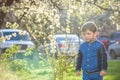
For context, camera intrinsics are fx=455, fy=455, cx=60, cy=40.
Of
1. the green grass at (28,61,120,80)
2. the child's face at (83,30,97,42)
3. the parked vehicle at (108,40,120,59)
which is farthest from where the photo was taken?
the parked vehicle at (108,40,120,59)

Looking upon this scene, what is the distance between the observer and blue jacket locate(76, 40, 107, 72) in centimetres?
683

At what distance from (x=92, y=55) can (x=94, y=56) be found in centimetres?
4

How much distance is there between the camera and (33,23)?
1327 centimetres

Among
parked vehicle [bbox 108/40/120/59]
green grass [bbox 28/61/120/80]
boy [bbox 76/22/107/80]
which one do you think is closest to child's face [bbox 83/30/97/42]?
boy [bbox 76/22/107/80]

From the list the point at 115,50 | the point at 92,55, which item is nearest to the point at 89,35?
the point at 92,55

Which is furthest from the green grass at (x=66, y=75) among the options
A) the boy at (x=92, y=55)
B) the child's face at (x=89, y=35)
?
the child's face at (x=89, y=35)

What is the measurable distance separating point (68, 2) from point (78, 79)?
2.44 m

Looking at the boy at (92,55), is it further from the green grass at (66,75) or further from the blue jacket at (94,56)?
the green grass at (66,75)

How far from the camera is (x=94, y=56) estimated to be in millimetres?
6883

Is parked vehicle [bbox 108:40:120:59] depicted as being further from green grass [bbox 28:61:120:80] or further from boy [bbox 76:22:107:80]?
boy [bbox 76:22:107:80]

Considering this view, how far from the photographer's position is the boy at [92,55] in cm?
679

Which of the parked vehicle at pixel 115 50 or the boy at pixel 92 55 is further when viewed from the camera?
the parked vehicle at pixel 115 50

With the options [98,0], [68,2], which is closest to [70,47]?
[68,2]

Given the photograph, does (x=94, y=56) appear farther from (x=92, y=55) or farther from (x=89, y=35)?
(x=89, y=35)
